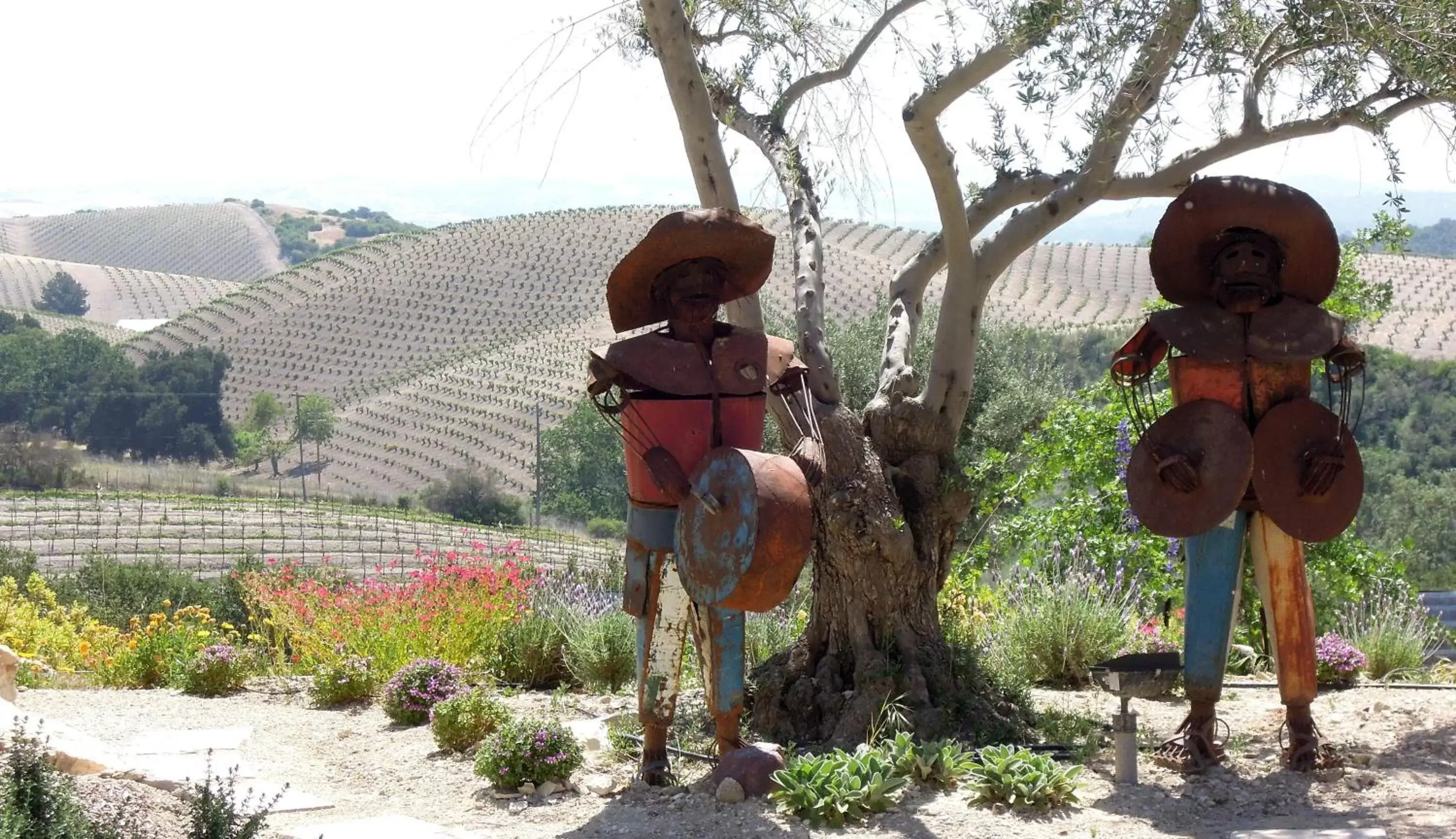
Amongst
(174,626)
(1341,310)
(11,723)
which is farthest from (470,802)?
(1341,310)

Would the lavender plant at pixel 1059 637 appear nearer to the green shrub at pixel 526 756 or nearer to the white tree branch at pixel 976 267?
the white tree branch at pixel 976 267

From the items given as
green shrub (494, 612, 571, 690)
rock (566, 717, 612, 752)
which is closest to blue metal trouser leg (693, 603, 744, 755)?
rock (566, 717, 612, 752)

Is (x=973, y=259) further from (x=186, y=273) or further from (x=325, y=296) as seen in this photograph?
(x=186, y=273)

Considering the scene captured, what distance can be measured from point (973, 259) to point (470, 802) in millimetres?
3197

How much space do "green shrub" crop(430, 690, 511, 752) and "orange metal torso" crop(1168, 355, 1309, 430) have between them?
125 inches

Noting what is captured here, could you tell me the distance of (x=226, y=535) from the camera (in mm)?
31672

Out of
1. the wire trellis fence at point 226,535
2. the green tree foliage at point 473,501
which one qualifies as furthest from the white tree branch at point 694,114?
the green tree foliage at point 473,501

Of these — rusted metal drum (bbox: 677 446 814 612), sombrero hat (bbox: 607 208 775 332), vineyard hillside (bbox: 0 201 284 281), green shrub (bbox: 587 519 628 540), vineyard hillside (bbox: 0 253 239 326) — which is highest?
vineyard hillside (bbox: 0 201 284 281)

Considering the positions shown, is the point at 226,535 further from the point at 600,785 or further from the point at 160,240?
the point at 160,240

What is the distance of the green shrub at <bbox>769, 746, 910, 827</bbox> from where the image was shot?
190 inches

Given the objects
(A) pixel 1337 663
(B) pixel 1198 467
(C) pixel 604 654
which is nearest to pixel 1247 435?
(B) pixel 1198 467

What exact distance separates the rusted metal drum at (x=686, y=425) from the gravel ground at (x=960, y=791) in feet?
3.97

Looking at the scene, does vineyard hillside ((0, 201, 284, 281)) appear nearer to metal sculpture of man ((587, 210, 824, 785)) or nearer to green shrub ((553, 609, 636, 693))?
green shrub ((553, 609, 636, 693))

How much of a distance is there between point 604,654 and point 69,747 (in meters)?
2.95
